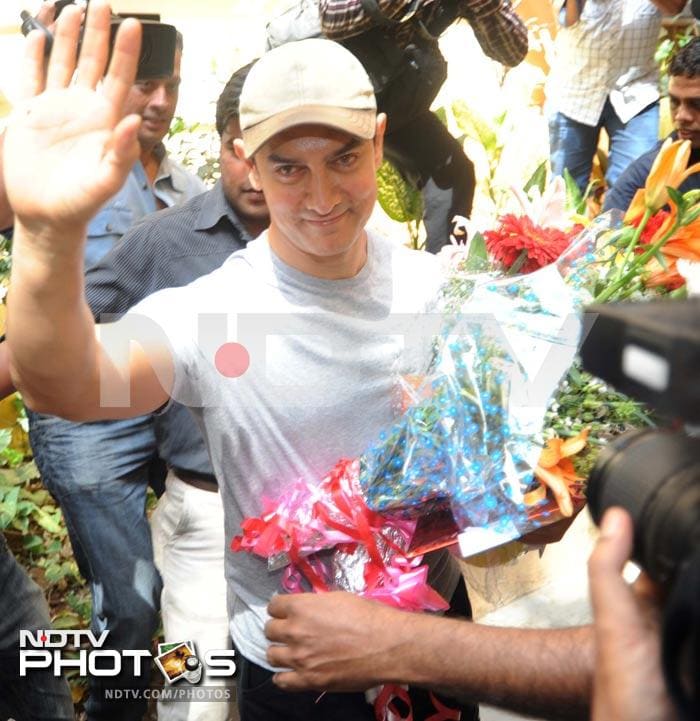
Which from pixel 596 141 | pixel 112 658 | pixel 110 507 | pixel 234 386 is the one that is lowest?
pixel 112 658

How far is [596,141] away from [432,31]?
73.4 inches

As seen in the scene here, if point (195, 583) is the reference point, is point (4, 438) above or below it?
Answer: below

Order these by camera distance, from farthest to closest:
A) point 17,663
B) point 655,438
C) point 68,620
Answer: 1. point 68,620
2. point 17,663
3. point 655,438

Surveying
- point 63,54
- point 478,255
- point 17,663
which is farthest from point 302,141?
point 17,663

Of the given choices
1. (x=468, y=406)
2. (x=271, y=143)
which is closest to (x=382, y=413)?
(x=468, y=406)

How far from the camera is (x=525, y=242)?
186cm

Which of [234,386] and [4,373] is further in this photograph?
[4,373]

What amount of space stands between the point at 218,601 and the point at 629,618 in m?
1.74

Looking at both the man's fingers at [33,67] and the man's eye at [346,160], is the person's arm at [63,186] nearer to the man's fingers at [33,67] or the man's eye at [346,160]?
the man's fingers at [33,67]

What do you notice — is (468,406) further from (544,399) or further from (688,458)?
(688,458)

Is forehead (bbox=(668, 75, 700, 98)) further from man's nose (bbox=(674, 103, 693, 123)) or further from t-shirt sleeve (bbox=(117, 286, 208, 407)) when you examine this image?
t-shirt sleeve (bbox=(117, 286, 208, 407))

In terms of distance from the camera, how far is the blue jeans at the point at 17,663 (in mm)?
2342

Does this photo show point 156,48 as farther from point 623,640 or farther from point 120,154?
point 623,640

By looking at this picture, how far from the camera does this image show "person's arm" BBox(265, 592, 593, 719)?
1.39m
